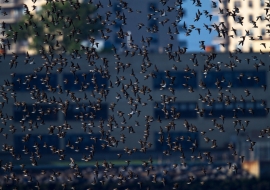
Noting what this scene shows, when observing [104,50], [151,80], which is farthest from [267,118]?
[104,50]

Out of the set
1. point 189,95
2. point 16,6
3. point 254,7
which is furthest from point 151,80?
point 16,6

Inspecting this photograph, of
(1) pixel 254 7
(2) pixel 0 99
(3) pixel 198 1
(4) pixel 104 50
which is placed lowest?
(3) pixel 198 1

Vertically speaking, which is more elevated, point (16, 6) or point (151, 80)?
point (16, 6)

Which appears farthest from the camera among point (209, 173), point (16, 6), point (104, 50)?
point (16, 6)

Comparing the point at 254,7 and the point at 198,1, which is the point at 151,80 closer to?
the point at 254,7

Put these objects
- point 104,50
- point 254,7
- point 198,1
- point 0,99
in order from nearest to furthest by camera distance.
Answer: point 198,1 < point 0,99 < point 104,50 < point 254,7

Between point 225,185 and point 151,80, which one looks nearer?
point 225,185
